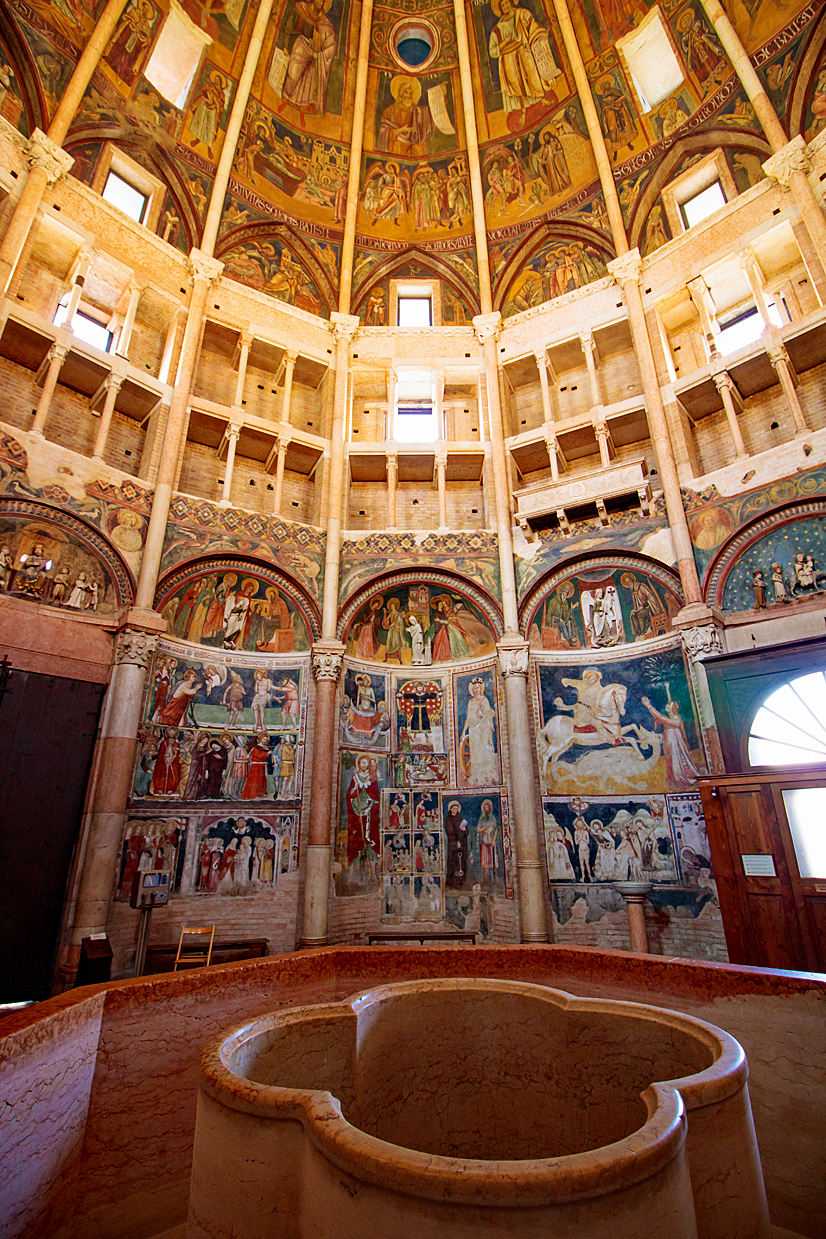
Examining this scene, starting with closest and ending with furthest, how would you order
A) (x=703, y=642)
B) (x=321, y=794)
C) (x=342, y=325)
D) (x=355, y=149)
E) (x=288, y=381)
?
(x=703, y=642), (x=321, y=794), (x=288, y=381), (x=342, y=325), (x=355, y=149)

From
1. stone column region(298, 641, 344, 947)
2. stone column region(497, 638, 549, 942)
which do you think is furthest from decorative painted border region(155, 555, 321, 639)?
stone column region(497, 638, 549, 942)

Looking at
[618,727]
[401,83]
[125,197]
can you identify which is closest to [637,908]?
[618,727]

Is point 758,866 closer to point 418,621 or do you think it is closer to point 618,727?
point 618,727

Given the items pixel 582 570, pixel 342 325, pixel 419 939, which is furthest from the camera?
pixel 342 325

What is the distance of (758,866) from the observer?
9719mm

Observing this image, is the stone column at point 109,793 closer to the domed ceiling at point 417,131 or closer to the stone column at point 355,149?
the domed ceiling at point 417,131

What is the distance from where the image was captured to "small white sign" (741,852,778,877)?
9.60 m

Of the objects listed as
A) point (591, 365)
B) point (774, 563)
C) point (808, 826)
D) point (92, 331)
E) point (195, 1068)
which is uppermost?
point (92, 331)

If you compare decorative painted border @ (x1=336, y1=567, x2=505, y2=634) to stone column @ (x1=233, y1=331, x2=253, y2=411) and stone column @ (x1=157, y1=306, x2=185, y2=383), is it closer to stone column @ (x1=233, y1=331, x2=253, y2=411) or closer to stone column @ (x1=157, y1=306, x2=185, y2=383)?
stone column @ (x1=233, y1=331, x2=253, y2=411)

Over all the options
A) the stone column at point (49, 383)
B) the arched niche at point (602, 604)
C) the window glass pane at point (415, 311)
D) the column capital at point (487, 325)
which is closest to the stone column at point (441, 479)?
the arched niche at point (602, 604)

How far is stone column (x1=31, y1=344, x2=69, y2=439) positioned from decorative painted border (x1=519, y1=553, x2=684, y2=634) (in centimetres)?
1063

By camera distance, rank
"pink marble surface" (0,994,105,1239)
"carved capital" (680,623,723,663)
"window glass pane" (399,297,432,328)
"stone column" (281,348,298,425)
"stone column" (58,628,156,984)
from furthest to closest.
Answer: "window glass pane" (399,297,432,328)
"stone column" (281,348,298,425)
"carved capital" (680,623,723,663)
"stone column" (58,628,156,984)
"pink marble surface" (0,994,105,1239)

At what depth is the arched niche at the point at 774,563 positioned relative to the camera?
11234mm

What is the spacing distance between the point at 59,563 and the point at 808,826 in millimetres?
13634
